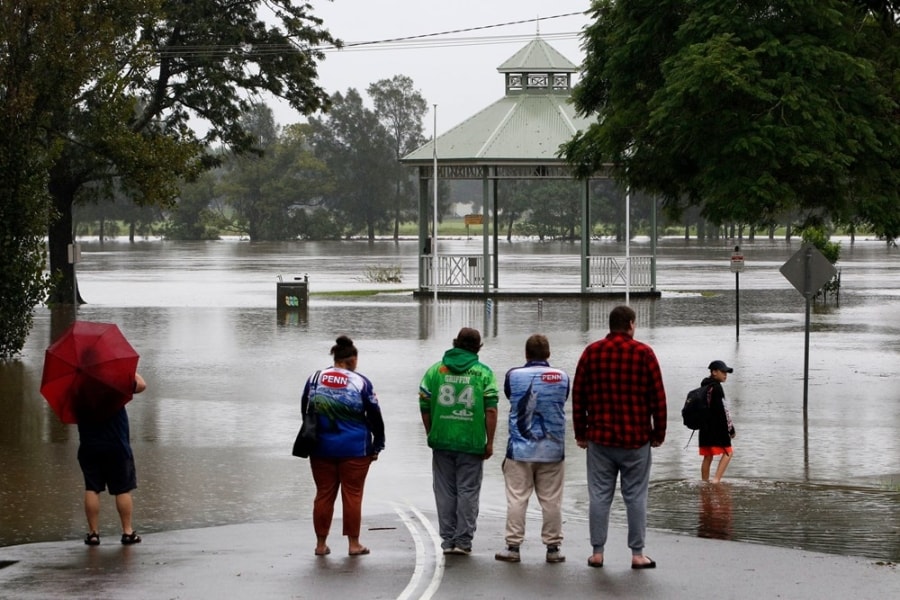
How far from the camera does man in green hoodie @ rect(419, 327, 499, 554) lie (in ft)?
31.7

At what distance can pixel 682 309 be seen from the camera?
37.7 m

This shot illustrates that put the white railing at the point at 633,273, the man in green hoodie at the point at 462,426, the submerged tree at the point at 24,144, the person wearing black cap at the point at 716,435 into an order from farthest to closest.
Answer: the white railing at the point at 633,273 → the submerged tree at the point at 24,144 → the person wearing black cap at the point at 716,435 → the man in green hoodie at the point at 462,426

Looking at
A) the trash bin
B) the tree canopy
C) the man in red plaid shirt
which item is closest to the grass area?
the trash bin

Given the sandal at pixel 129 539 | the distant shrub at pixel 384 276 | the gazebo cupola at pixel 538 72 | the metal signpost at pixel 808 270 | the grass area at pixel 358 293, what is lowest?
the grass area at pixel 358 293

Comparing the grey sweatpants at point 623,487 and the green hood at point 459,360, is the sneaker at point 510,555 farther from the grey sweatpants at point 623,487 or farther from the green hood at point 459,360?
the green hood at point 459,360

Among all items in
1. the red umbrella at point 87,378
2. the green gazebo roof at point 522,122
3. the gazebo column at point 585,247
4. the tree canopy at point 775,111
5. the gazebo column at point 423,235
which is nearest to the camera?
the red umbrella at point 87,378

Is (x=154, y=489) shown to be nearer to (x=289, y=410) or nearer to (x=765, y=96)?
(x=289, y=410)

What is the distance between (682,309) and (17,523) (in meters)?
28.0

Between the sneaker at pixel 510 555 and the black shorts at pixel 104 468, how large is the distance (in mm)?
2650

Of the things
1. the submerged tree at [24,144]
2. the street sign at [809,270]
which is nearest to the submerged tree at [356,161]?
the submerged tree at [24,144]

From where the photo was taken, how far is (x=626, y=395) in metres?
9.37

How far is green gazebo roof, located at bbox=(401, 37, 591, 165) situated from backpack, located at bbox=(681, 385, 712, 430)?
29.5 meters

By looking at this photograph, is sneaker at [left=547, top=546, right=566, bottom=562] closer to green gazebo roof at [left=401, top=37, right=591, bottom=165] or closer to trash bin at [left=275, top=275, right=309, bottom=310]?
trash bin at [left=275, top=275, right=309, bottom=310]

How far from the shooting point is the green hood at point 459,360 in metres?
9.65
